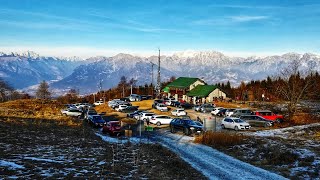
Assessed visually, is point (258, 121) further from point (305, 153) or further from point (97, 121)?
point (305, 153)

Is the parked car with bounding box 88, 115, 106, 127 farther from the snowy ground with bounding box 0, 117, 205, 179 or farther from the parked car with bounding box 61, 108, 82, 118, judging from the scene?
the snowy ground with bounding box 0, 117, 205, 179

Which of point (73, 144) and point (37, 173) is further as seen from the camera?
point (73, 144)

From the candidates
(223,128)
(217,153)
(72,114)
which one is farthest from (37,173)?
(72,114)

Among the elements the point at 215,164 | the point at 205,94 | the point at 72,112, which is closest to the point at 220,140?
the point at 215,164

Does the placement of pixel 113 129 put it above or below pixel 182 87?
below

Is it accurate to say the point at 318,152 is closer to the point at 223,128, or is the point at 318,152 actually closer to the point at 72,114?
the point at 223,128

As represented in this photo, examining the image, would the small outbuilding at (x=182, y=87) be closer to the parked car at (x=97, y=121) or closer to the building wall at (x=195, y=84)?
the building wall at (x=195, y=84)
